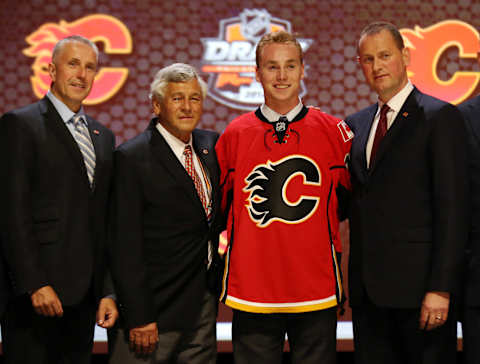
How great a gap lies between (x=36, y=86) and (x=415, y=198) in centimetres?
356

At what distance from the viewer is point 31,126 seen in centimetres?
199

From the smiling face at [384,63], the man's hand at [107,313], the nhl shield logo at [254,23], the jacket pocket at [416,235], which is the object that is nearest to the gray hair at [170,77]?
the smiling face at [384,63]

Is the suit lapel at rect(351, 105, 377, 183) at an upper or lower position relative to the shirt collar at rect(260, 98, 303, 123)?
lower

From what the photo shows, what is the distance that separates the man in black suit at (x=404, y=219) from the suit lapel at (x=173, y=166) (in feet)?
2.31

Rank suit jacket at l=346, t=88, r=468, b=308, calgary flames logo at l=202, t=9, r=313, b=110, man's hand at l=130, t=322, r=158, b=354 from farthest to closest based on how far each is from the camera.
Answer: calgary flames logo at l=202, t=9, r=313, b=110 < man's hand at l=130, t=322, r=158, b=354 < suit jacket at l=346, t=88, r=468, b=308

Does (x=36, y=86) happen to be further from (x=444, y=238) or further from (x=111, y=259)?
(x=444, y=238)

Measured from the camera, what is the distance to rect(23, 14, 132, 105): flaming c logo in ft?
13.9

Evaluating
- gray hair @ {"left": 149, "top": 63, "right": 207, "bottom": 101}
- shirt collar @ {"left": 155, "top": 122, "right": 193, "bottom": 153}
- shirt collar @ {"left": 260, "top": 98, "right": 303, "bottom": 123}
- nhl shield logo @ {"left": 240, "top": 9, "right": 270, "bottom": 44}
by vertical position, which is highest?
nhl shield logo @ {"left": 240, "top": 9, "right": 270, "bottom": 44}

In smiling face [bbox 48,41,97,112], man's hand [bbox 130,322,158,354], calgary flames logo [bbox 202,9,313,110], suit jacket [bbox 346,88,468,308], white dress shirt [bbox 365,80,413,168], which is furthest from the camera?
calgary flames logo [bbox 202,9,313,110]

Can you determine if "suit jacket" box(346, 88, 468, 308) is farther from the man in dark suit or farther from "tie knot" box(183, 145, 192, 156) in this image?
"tie knot" box(183, 145, 192, 156)

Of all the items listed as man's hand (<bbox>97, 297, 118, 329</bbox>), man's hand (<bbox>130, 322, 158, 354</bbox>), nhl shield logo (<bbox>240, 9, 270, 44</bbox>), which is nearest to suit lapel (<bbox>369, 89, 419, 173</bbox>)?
man's hand (<bbox>130, 322, 158, 354</bbox>)

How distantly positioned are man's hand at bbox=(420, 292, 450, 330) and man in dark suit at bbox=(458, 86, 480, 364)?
0.11 metres

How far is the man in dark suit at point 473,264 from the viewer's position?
6.15 ft

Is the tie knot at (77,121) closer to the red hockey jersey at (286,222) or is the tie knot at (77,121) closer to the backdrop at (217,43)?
the red hockey jersey at (286,222)
